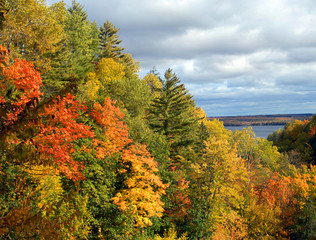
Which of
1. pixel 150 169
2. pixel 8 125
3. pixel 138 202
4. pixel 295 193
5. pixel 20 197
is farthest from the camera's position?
pixel 295 193

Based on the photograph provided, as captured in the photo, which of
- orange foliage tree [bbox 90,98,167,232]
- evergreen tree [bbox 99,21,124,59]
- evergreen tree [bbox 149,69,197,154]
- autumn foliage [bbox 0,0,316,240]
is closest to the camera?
autumn foliage [bbox 0,0,316,240]

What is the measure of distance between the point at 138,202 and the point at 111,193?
2725 mm

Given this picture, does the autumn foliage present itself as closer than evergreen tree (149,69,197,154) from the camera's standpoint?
Yes

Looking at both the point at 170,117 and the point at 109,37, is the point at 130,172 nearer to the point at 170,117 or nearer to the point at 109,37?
the point at 170,117

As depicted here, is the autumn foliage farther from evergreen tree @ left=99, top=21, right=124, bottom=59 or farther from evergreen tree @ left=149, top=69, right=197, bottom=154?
evergreen tree @ left=99, top=21, right=124, bottom=59

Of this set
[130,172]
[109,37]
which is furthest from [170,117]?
[109,37]

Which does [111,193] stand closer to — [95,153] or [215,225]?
[95,153]

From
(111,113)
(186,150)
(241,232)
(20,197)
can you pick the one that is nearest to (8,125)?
(20,197)

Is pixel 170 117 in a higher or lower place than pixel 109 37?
lower

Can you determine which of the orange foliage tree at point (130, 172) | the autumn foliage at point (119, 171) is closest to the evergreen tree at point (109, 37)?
the autumn foliage at point (119, 171)

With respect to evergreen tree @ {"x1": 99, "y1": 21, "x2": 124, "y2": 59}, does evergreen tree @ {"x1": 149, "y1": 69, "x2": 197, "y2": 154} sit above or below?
below

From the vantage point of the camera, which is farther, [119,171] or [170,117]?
[170,117]

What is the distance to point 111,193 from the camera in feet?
68.8

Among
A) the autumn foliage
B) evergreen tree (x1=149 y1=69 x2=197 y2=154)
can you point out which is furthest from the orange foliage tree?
evergreen tree (x1=149 y1=69 x2=197 y2=154)
